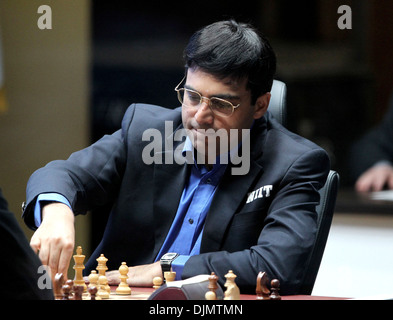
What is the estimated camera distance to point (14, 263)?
1327 mm

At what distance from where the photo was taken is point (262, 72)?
6.93 ft

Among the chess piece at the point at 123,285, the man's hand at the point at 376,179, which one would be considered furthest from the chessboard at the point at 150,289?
the man's hand at the point at 376,179

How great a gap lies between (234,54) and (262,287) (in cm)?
66

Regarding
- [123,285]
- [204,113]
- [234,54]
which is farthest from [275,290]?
[234,54]

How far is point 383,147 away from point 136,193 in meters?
2.49

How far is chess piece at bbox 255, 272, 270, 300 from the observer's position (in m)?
1.65

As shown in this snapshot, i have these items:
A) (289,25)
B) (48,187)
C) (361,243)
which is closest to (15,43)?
(289,25)

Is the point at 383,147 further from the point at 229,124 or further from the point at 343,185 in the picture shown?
the point at 229,124

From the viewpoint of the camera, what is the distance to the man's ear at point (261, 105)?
216 cm

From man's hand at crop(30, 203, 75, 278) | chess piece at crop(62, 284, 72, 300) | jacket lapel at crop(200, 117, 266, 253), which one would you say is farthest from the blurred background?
chess piece at crop(62, 284, 72, 300)

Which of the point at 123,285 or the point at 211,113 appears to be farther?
the point at 211,113

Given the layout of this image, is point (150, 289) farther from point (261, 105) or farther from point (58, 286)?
point (261, 105)

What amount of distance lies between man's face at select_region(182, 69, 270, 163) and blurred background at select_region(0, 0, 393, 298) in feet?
5.98

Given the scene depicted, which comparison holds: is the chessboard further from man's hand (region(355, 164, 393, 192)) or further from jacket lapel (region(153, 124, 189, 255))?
man's hand (region(355, 164, 393, 192))
